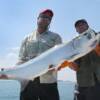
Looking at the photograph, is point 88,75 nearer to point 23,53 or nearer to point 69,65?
point 69,65

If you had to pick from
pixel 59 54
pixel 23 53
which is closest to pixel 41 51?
pixel 23 53

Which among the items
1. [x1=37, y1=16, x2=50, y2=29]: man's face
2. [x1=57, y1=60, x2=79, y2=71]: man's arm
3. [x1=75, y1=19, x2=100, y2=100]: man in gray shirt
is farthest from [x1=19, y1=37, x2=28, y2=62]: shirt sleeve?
[x1=75, y1=19, x2=100, y2=100]: man in gray shirt

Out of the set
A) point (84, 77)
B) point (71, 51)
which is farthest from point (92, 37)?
point (84, 77)

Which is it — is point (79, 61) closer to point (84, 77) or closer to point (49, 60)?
point (84, 77)

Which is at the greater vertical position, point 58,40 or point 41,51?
point 58,40

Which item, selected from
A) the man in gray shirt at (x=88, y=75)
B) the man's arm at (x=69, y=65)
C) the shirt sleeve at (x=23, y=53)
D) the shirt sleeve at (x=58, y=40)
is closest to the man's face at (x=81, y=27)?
the man in gray shirt at (x=88, y=75)

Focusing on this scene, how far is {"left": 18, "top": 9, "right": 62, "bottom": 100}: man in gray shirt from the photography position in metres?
11.3

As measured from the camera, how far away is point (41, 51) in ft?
37.7

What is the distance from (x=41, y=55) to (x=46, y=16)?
44.8 inches

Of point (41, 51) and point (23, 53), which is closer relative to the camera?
point (41, 51)

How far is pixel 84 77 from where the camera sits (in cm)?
1173

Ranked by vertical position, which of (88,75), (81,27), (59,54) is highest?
(81,27)

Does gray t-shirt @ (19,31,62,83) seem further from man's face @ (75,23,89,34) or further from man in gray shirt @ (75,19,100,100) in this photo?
man in gray shirt @ (75,19,100,100)

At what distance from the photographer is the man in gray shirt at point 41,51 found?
1126cm
